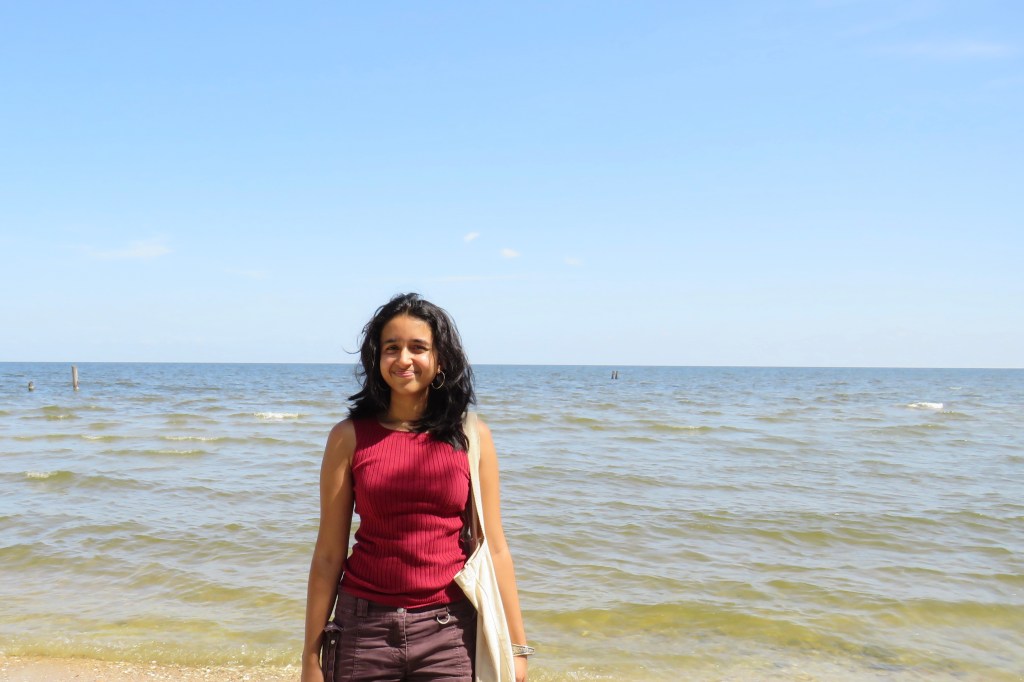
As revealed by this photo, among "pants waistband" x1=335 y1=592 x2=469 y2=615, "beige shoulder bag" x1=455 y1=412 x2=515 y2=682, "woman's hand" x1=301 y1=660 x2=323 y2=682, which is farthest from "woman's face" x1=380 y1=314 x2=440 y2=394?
"woman's hand" x1=301 y1=660 x2=323 y2=682

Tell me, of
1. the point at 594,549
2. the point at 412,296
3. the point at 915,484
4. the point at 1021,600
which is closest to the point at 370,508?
the point at 412,296

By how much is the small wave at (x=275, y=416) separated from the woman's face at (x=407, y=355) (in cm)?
2223

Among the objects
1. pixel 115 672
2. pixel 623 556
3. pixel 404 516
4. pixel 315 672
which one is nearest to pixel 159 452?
pixel 623 556

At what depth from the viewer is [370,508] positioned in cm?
255

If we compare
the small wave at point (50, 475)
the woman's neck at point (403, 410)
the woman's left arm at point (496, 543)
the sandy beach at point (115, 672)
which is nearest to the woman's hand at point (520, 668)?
the woman's left arm at point (496, 543)

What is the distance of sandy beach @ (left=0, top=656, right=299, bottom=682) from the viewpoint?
195 inches

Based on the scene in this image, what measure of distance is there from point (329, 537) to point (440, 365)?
0.67m

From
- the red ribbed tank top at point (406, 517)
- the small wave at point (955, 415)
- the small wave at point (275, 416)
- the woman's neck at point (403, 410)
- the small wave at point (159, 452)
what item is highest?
the woman's neck at point (403, 410)

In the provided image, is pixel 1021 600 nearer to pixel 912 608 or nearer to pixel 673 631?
pixel 912 608

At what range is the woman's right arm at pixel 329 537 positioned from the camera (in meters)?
2.61

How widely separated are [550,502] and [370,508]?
821 cm

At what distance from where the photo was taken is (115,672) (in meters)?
5.04

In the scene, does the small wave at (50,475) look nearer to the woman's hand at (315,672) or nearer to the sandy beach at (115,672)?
the sandy beach at (115,672)

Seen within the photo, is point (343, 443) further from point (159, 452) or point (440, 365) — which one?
point (159, 452)
